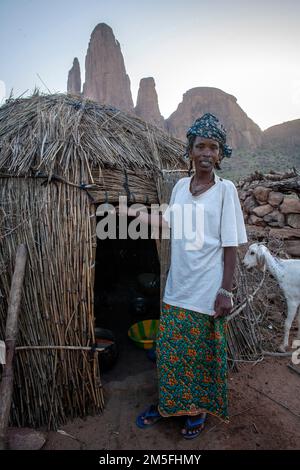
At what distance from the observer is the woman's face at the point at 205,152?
1928 millimetres

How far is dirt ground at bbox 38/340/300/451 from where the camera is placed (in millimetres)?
2279

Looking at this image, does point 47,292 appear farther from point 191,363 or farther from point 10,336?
point 191,363

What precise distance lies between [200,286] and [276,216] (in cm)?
490

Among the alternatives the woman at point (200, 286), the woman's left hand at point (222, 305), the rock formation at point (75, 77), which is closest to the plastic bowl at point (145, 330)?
the woman at point (200, 286)

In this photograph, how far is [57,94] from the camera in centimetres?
358

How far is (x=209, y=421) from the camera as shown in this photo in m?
2.47

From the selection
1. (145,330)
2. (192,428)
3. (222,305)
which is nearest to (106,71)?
(145,330)

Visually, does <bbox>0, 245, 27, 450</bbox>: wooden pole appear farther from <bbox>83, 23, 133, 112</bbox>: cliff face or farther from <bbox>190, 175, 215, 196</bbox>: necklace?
<bbox>83, 23, 133, 112</bbox>: cliff face

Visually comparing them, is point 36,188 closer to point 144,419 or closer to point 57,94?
point 57,94

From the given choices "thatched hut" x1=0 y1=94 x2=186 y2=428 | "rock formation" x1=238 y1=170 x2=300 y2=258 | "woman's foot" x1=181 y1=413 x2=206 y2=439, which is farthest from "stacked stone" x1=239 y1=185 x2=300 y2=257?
"thatched hut" x1=0 y1=94 x2=186 y2=428

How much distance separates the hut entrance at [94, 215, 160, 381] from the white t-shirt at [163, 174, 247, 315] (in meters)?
1.83

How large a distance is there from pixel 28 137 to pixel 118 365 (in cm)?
277

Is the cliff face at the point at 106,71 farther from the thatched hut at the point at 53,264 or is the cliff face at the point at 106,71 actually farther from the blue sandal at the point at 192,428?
the blue sandal at the point at 192,428
